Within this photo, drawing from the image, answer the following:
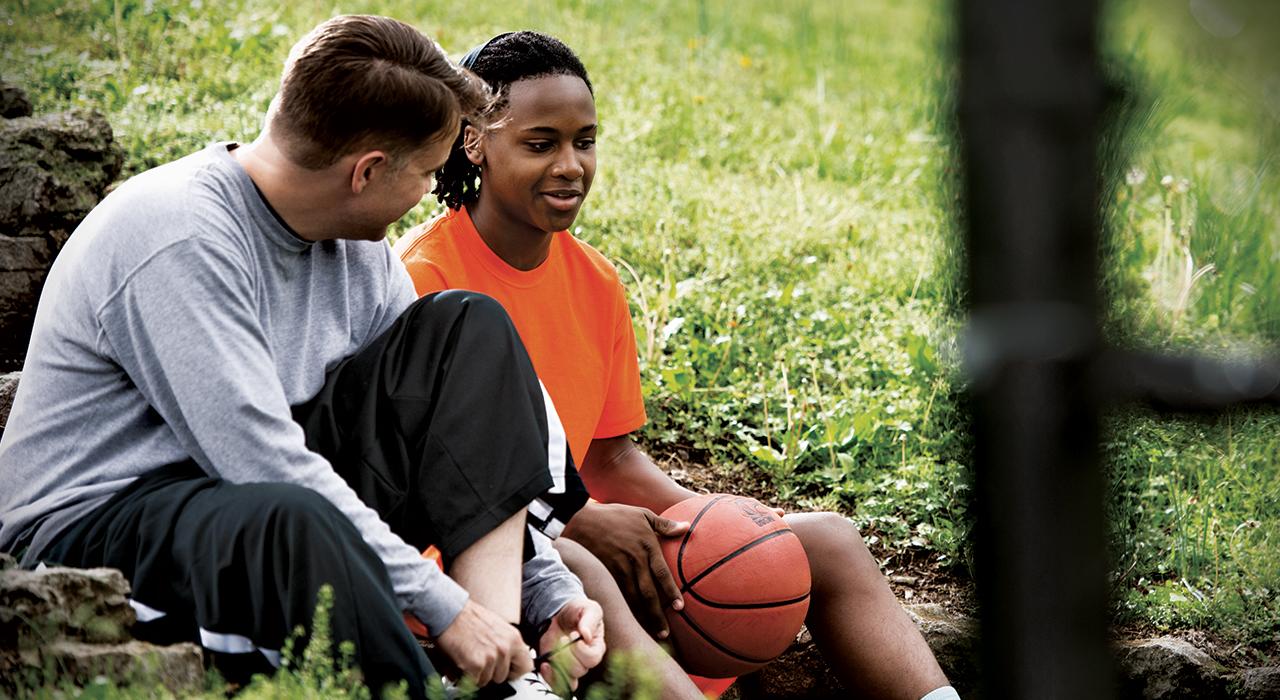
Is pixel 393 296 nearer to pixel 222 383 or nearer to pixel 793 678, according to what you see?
pixel 222 383

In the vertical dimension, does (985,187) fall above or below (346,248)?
above

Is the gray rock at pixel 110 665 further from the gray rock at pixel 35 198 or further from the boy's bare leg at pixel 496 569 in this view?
the gray rock at pixel 35 198

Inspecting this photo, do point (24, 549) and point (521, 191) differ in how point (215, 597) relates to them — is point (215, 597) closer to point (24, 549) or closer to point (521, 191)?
point (24, 549)

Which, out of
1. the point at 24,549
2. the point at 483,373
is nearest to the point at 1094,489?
the point at 483,373

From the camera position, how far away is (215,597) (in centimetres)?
210

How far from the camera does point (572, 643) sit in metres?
2.55

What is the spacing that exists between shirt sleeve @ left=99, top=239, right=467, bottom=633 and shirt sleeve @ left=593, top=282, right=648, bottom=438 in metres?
1.20

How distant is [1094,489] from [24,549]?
6.86 ft

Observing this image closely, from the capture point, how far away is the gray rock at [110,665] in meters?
1.96

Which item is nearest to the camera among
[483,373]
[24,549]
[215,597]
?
[215,597]

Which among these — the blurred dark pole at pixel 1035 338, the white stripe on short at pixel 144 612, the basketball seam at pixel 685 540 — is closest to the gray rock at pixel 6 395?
the white stripe on short at pixel 144 612

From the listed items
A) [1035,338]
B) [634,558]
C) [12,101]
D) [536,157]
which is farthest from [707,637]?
[12,101]

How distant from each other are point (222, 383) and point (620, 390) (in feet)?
4.55

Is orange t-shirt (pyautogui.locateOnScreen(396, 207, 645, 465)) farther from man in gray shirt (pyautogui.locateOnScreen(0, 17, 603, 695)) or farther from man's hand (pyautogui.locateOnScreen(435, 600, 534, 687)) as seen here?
man's hand (pyautogui.locateOnScreen(435, 600, 534, 687))
